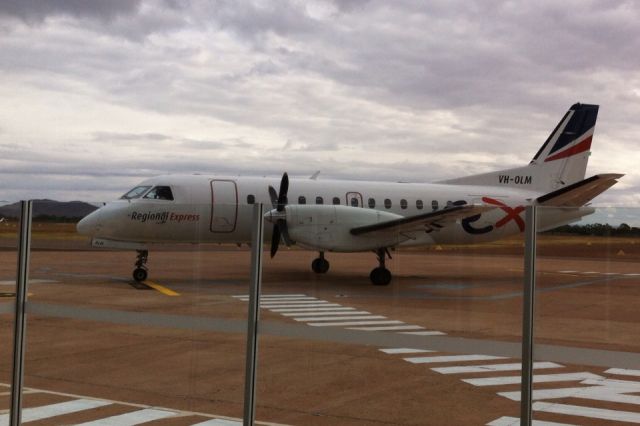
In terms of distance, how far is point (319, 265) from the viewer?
5.61 metres

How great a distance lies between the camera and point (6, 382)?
8555 millimetres

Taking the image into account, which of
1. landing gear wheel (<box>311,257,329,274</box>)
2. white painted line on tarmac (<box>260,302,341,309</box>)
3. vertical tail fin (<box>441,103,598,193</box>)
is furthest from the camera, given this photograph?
vertical tail fin (<box>441,103,598,193</box>)

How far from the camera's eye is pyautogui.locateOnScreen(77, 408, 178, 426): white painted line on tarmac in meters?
6.18

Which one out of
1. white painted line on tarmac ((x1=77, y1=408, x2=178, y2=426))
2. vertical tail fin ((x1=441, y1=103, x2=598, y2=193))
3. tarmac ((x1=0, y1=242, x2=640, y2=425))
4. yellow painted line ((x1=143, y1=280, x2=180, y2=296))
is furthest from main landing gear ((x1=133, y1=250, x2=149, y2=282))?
vertical tail fin ((x1=441, y1=103, x2=598, y2=193))

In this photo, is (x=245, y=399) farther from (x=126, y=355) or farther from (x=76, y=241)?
(x=76, y=241)

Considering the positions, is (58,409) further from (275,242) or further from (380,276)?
(380,276)

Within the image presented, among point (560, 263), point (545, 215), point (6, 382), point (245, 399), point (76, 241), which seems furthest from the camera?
point (6, 382)

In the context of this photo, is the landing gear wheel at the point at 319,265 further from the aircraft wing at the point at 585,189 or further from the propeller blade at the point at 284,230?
the aircraft wing at the point at 585,189

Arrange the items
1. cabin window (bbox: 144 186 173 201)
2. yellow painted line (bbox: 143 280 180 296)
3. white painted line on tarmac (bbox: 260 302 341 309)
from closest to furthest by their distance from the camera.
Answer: white painted line on tarmac (bbox: 260 302 341 309) < yellow painted line (bbox: 143 280 180 296) < cabin window (bbox: 144 186 173 201)

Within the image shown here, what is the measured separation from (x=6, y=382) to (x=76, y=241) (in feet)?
9.13

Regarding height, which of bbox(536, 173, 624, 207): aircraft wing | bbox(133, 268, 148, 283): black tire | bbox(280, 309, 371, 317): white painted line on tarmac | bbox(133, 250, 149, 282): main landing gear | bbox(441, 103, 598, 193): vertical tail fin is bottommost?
bbox(280, 309, 371, 317): white painted line on tarmac

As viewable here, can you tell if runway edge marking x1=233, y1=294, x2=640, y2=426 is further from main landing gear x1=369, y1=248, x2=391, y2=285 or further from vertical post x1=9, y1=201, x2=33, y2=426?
vertical post x1=9, y1=201, x2=33, y2=426

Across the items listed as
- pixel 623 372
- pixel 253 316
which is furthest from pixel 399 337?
pixel 623 372

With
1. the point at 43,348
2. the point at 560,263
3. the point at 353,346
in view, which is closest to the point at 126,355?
the point at 43,348
